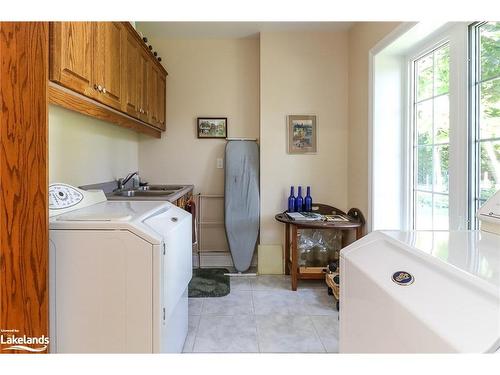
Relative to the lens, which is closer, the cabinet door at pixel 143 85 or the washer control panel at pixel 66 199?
the washer control panel at pixel 66 199

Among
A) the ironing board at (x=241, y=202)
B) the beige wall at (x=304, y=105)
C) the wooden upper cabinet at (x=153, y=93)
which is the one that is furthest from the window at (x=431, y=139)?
the wooden upper cabinet at (x=153, y=93)

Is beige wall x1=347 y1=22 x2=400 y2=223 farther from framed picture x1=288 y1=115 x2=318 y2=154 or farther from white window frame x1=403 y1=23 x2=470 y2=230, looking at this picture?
white window frame x1=403 y1=23 x2=470 y2=230

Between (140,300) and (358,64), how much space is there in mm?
2745

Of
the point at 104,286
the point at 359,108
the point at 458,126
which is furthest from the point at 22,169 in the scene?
the point at 359,108

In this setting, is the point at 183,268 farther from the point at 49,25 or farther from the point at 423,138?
the point at 423,138

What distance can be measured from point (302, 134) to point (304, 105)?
31 centimetres

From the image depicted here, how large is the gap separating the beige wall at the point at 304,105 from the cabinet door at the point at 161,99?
3.46 ft

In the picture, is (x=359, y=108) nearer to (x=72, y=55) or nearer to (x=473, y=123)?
(x=473, y=123)

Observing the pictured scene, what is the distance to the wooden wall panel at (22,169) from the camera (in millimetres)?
1093

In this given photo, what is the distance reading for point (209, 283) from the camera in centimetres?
277

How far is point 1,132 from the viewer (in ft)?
3.57

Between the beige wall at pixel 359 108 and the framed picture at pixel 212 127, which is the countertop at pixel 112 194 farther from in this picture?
the beige wall at pixel 359 108

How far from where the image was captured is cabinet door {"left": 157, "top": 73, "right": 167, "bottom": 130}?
2.91 meters
